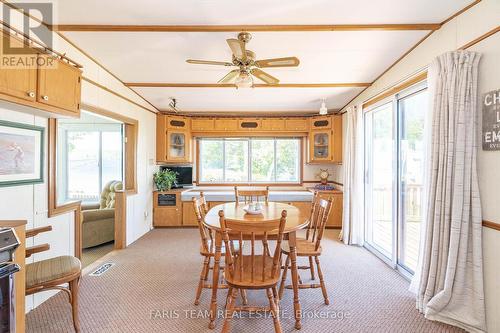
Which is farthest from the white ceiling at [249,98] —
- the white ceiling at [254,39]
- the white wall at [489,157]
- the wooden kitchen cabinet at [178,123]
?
the white wall at [489,157]

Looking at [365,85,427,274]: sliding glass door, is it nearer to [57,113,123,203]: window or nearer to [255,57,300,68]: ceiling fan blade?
[255,57,300,68]: ceiling fan blade

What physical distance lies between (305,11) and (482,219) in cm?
222

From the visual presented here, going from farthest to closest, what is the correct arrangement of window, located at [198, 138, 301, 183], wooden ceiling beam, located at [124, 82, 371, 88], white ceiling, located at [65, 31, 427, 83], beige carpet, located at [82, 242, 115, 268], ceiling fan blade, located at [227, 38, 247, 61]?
window, located at [198, 138, 301, 183] → wooden ceiling beam, located at [124, 82, 371, 88] → beige carpet, located at [82, 242, 115, 268] → white ceiling, located at [65, 31, 427, 83] → ceiling fan blade, located at [227, 38, 247, 61]

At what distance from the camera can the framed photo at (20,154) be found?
1.90 m

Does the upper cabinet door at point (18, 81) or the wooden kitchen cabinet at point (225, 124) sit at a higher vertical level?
the wooden kitchen cabinet at point (225, 124)

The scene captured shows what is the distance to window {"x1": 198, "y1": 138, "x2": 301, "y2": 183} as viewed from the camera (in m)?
5.34

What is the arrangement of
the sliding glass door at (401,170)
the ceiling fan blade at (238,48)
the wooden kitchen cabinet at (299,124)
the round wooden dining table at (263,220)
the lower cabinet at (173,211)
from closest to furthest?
the ceiling fan blade at (238,48) → the round wooden dining table at (263,220) → the sliding glass door at (401,170) → the lower cabinet at (173,211) → the wooden kitchen cabinet at (299,124)

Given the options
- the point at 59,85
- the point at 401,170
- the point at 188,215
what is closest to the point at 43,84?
the point at 59,85

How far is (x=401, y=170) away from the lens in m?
2.96

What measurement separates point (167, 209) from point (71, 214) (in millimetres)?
2155

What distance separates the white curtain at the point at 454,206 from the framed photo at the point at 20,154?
3.65 m

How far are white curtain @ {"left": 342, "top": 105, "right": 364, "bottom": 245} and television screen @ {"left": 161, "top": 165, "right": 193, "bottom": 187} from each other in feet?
10.5

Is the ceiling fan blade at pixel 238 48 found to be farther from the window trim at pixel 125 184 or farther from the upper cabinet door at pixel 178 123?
the upper cabinet door at pixel 178 123

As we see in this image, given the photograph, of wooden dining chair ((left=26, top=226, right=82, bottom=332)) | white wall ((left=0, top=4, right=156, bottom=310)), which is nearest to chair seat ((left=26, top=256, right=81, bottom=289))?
wooden dining chair ((left=26, top=226, right=82, bottom=332))
